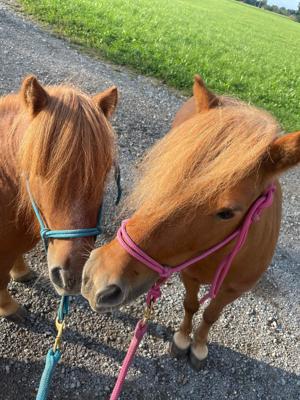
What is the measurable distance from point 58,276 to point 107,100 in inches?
46.3

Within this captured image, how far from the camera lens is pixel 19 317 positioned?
10.8ft

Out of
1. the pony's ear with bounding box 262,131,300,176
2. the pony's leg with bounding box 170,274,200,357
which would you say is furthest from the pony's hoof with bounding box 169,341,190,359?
the pony's ear with bounding box 262,131,300,176

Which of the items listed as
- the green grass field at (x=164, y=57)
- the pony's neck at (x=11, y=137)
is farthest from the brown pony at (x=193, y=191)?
the green grass field at (x=164, y=57)

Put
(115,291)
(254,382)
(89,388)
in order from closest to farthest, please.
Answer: (115,291) < (89,388) < (254,382)

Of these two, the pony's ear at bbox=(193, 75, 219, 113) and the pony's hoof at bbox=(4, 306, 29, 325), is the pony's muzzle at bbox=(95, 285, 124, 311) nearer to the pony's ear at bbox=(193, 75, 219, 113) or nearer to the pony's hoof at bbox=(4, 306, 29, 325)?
the pony's ear at bbox=(193, 75, 219, 113)

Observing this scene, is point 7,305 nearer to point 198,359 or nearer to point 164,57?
point 198,359

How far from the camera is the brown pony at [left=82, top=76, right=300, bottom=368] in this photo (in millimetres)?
1730

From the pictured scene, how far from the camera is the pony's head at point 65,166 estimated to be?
6.57ft

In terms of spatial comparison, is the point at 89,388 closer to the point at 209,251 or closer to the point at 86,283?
the point at 86,283

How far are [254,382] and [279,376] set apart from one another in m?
0.28

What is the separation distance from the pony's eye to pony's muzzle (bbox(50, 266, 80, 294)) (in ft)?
2.94

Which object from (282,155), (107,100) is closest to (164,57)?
(107,100)

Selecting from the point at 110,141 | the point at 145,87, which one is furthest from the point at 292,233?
the point at 145,87

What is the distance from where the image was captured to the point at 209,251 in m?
1.94
